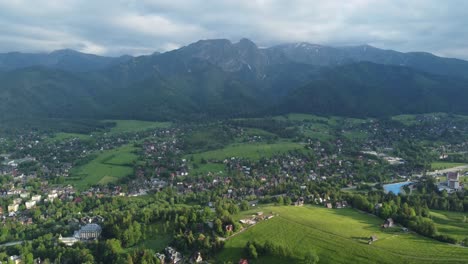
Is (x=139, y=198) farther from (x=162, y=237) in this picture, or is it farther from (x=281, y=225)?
(x=281, y=225)

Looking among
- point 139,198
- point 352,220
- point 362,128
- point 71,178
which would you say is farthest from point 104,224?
point 362,128

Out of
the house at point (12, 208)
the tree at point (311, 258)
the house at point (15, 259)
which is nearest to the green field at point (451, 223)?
the tree at point (311, 258)

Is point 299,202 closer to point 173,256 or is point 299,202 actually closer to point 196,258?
point 196,258

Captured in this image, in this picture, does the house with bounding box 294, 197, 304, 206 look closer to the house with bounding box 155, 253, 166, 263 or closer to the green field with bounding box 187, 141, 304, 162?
the house with bounding box 155, 253, 166, 263

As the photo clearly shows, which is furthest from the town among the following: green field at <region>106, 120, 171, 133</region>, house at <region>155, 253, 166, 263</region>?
green field at <region>106, 120, 171, 133</region>

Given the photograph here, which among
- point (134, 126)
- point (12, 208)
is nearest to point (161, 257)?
point (12, 208)
